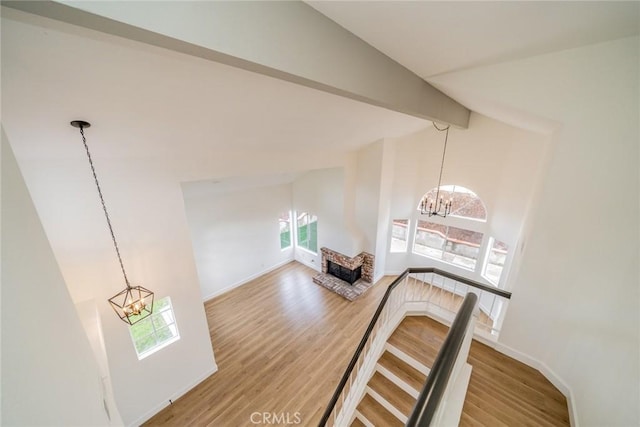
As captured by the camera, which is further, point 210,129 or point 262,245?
point 262,245

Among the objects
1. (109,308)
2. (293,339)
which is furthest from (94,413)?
(293,339)

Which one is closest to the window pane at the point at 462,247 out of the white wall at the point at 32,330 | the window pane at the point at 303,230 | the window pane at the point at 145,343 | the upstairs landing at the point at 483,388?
the upstairs landing at the point at 483,388

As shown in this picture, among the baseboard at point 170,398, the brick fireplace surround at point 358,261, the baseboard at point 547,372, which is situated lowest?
the baseboard at point 170,398

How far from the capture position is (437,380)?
1130 mm

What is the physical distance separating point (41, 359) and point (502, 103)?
11.2 feet

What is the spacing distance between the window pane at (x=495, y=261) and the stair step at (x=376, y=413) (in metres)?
4.39

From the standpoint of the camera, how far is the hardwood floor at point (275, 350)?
3744mm

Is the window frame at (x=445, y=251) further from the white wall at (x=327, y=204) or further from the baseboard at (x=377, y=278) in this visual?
the white wall at (x=327, y=204)

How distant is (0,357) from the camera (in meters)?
0.55

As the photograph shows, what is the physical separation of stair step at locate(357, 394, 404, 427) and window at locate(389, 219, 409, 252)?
488 centimetres

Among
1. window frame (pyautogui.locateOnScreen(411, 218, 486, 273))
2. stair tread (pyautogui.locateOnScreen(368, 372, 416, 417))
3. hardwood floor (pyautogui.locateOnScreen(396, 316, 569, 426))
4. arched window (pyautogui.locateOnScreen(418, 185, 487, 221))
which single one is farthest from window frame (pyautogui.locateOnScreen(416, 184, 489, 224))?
stair tread (pyautogui.locateOnScreen(368, 372, 416, 417))

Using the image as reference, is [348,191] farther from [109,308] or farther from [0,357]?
[0,357]

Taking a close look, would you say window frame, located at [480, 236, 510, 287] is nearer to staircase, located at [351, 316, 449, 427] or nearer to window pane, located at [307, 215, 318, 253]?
staircase, located at [351, 316, 449, 427]

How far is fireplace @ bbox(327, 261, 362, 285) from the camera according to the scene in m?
6.74
